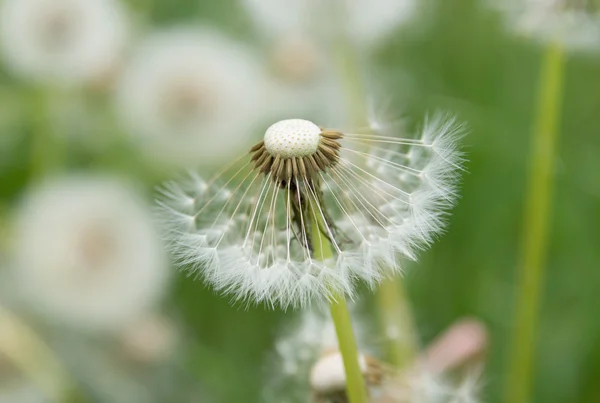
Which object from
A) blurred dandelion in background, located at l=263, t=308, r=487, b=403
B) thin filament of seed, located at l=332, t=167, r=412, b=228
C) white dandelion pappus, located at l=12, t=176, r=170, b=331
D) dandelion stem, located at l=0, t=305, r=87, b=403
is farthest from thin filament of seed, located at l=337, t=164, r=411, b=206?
white dandelion pappus, located at l=12, t=176, r=170, b=331

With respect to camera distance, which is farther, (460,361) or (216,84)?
(216,84)

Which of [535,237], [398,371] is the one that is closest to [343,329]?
[398,371]

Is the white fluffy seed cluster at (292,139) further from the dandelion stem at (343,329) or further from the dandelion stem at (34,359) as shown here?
the dandelion stem at (34,359)

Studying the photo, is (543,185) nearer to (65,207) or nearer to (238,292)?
(238,292)

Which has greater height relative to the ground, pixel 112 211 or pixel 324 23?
pixel 324 23

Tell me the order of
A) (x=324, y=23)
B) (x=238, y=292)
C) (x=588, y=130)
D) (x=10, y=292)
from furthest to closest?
(x=588, y=130) → (x=324, y=23) → (x=10, y=292) → (x=238, y=292)

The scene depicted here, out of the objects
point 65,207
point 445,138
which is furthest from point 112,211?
point 445,138

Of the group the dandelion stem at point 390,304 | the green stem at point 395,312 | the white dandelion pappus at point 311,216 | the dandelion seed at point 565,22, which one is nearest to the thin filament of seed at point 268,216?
the white dandelion pappus at point 311,216
